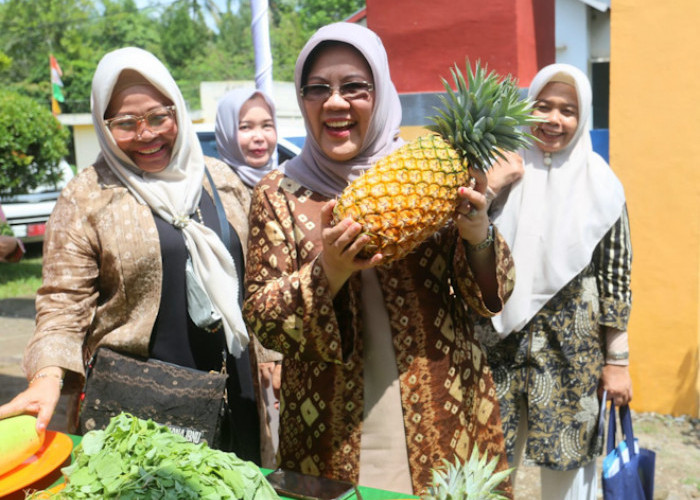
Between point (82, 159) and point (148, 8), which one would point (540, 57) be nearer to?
point (82, 159)

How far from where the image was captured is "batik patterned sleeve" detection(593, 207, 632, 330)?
3402mm

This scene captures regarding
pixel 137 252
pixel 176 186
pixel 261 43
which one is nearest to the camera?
pixel 137 252

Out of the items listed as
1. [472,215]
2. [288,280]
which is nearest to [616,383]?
[472,215]

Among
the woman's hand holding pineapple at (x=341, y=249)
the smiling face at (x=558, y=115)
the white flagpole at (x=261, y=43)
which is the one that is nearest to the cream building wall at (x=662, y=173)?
the smiling face at (x=558, y=115)

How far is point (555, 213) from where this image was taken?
11.7 feet

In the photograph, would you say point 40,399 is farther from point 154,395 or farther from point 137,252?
point 137,252

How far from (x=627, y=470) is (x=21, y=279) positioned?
1243cm

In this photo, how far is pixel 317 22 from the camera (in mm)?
56438

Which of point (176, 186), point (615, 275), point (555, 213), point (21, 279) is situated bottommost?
point (21, 279)

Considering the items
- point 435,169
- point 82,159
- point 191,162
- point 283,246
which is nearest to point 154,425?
point 283,246

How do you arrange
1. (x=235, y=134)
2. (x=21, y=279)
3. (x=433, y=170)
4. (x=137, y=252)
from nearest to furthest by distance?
1. (x=433, y=170)
2. (x=137, y=252)
3. (x=235, y=134)
4. (x=21, y=279)

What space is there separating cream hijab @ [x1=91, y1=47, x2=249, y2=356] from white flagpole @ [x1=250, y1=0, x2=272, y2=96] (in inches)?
145

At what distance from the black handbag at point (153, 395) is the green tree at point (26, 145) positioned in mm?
14099

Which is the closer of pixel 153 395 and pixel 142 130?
pixel 153 395
